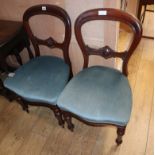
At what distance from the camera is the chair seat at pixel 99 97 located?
123 centimetres

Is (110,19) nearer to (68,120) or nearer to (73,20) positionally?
(73,20)

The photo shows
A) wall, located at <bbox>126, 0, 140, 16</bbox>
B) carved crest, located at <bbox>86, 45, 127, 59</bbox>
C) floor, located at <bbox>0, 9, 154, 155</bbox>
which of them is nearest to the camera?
carved crest, located at <bbox>86, 45, 127, 59</bbox>

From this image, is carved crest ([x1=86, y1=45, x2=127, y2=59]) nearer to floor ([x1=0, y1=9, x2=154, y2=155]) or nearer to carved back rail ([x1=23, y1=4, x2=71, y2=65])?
carved back rail ([x1=23, y1=4, x2=71, y2=65])

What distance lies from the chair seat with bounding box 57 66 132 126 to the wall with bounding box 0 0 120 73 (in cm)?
23

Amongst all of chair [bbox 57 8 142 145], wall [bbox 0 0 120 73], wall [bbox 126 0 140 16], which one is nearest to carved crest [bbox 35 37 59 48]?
wall [bbox 0 0 120 73]

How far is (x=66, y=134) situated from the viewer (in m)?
1.63

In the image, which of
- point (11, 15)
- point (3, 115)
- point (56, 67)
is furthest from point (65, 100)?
point (11, 15)

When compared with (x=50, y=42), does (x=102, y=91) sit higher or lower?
lower

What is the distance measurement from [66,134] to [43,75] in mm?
507

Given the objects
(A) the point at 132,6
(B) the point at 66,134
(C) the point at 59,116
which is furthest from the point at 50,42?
(A) the point at 132,6

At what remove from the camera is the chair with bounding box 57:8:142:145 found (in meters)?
1.24

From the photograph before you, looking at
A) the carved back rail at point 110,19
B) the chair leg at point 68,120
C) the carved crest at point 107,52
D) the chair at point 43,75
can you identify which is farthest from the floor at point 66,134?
the carved crest at point 107,52

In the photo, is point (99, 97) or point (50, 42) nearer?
point (99, 97)

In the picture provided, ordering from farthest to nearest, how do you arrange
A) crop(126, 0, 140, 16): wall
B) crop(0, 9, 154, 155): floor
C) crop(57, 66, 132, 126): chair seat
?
crop(126, 0, 140, 16): wall
crop(0, 9, 154, 155): floor
crop(57, 66, 132, 126): chair seat
